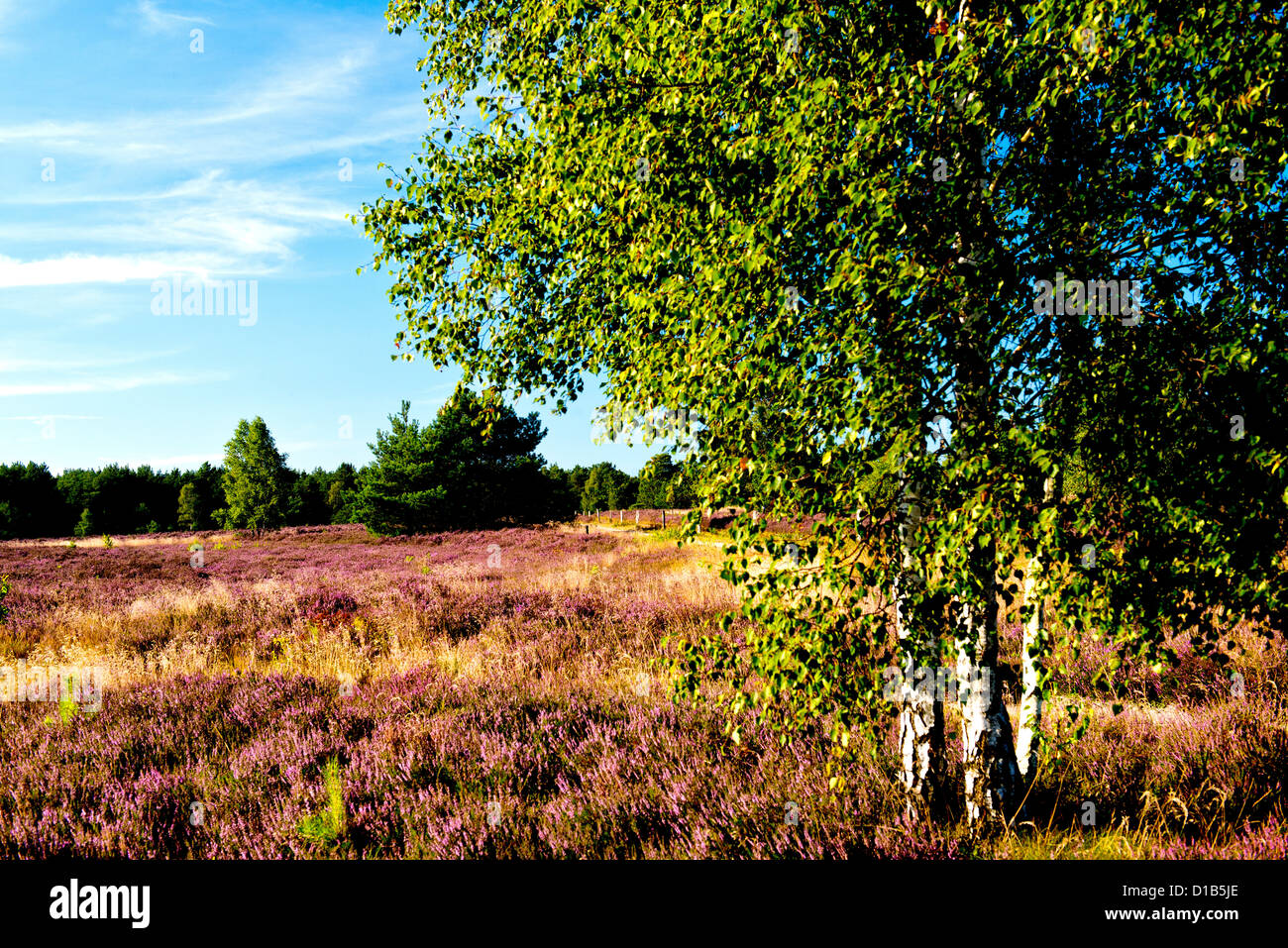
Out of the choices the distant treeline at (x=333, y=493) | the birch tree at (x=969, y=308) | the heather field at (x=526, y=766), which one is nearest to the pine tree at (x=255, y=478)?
the distant treeline at (x=333, y=493)

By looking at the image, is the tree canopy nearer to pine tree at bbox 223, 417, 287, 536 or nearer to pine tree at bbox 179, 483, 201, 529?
pine tree at bbox 223, 417, 287, 536

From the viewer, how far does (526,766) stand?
4586 millimetres

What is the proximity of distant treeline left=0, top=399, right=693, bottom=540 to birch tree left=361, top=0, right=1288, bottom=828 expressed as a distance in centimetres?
120

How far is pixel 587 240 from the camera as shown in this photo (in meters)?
4.16

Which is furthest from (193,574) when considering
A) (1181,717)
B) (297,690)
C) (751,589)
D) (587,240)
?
(1181,717)

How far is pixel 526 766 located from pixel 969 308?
4.20 metres

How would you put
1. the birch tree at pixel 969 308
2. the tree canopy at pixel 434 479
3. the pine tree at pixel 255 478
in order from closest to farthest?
the birch tree at pixel 969 308
the tree canopy at pixel 434 479
the pine tree at pixel 255 478

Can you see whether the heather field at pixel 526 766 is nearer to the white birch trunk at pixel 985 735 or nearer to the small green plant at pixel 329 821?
the small green plant at pixel 329 821

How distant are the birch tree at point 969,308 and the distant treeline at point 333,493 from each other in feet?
3.94

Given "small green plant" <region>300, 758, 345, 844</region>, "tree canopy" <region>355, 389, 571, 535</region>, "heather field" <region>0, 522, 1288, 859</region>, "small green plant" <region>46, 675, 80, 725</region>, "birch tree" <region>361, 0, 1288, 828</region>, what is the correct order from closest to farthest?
1. "birch tree" <region>361, 0, 1288, 828</region>
2. "heather field" <region>0, 522, 1288, 859</region>
3. "small green plant" <region>300, 758, 345, 844</region>
4. "small green plant" <region>46, 675, 80, 725</region>
5. "tree canopy" <region>355, 389, 571, 535</region>

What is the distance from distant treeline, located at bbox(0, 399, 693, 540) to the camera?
3591cm

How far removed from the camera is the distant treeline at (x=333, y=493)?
3591cm

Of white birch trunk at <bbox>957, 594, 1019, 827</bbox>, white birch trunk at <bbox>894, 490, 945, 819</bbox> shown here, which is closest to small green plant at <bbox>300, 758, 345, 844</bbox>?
white birch trunk at <bbox>894, 490, 945, 819</bbox>

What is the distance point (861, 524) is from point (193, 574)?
69.0 ft
